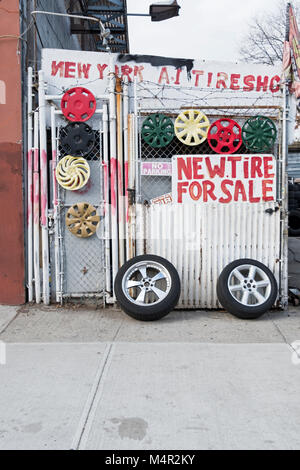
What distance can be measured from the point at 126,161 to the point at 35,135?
1356 millimetres

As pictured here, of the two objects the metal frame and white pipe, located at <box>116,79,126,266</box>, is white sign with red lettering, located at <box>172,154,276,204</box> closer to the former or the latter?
the metal frame

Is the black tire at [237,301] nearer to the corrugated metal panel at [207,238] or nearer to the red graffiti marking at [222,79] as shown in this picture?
the corrugated metal panel at [207,238]

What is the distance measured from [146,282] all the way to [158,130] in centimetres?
213

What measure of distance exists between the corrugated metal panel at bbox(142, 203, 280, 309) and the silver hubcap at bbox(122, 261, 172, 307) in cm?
31

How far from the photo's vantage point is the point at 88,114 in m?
6.12

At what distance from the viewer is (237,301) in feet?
18.3

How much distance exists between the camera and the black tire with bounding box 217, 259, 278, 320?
554 cm

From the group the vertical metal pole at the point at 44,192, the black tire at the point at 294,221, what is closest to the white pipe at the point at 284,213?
the vertical metal pole at the point at 44,192

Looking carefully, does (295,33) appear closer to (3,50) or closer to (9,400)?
(3,50)

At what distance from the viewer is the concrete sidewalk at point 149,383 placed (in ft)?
9.85

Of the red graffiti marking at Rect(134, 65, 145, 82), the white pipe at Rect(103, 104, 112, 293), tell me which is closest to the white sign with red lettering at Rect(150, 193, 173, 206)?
the white pipe at Rect(103, 104, 112, 293)

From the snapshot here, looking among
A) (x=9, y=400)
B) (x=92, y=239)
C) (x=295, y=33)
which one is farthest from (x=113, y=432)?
(x=295, y=33)

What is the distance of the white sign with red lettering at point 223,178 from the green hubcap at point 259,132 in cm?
20

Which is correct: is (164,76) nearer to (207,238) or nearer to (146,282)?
(207,238)
